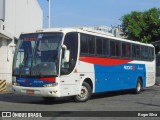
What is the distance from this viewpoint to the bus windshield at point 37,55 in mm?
16125

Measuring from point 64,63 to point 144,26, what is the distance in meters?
31.5

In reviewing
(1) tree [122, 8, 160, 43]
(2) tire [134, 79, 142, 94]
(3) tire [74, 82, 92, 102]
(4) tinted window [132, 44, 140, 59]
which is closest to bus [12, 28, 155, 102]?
(3) tire [74, 82, 92, 102]

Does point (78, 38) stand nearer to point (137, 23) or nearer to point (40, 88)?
point (40, 88)

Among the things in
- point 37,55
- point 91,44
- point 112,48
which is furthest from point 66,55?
point 112,48

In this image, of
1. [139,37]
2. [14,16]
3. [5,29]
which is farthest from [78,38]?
[139,37]

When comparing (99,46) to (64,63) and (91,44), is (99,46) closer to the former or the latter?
(91,44)

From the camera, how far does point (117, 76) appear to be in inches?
821

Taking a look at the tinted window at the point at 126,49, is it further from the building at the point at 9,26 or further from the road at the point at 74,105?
the building at the point at 9,26

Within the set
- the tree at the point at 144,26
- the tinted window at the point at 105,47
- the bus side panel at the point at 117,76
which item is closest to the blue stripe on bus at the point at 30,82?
the bus side panel at the point at 117,76

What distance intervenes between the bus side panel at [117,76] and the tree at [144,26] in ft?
71.0

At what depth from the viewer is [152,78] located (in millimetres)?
26391

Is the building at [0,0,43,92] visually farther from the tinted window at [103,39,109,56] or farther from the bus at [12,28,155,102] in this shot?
the bus at [12,28,155,102]

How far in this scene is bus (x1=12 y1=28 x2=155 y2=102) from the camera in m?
16.1

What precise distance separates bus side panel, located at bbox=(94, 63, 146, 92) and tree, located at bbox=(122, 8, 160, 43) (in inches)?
852
